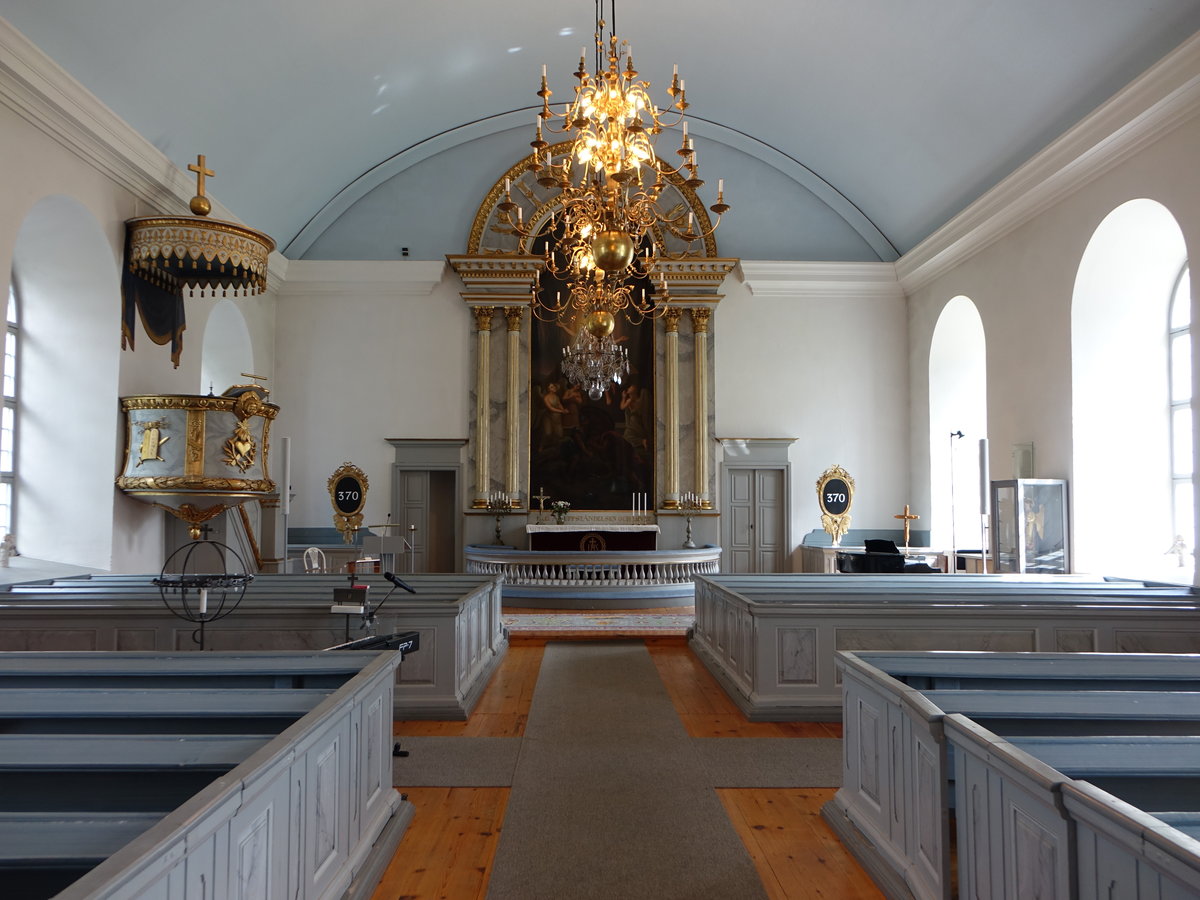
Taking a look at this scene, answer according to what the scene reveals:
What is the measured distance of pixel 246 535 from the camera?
10562 mm

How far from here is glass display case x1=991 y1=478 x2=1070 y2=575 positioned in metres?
8.84

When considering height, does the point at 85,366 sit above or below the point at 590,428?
above

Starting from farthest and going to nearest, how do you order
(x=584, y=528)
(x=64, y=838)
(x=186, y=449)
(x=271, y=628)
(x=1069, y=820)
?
(x=584, y=528) < (x=186, y=449) < (x=271, y=628) < (x=1069, y=820) < (x=64, y=838)

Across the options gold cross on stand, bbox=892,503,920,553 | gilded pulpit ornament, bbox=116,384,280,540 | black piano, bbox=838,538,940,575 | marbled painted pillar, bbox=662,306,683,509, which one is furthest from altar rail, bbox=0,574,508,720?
gold cross on stand, bbox=892,503,920,553

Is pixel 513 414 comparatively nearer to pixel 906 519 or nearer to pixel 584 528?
pixel 584 528

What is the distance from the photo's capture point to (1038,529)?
8.89 metres

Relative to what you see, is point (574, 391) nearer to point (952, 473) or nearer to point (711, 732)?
point (952, 473)

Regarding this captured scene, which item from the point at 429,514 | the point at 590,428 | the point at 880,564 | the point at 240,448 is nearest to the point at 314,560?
the point at 429,514

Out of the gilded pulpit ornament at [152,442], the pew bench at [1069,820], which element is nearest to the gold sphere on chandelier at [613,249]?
the pew bench at [1069,820]

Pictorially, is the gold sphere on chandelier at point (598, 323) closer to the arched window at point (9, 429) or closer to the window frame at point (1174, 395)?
the arched window at point (9, 429)

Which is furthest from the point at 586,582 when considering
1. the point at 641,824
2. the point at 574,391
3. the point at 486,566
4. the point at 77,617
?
the point at 641,824

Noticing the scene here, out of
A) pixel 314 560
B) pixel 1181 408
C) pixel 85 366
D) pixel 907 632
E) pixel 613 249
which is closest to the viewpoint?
pixel 907 632

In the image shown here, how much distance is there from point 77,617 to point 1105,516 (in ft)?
29.6

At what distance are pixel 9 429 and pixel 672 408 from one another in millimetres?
8384
